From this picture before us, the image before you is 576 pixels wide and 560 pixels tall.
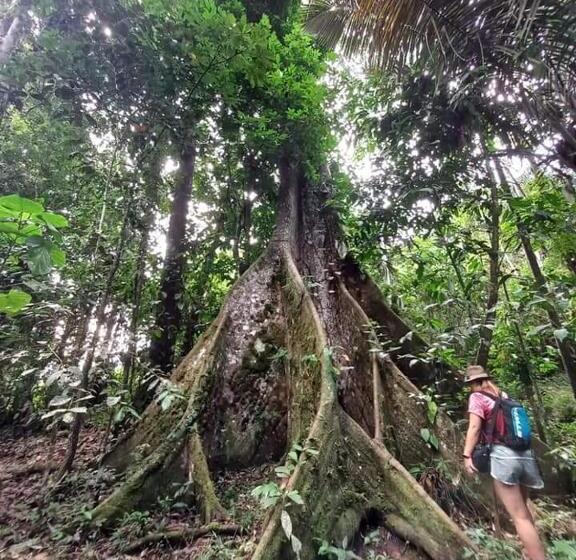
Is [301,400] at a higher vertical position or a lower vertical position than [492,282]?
lower

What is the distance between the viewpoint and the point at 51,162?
19.3 ft

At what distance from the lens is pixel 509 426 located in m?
2.59

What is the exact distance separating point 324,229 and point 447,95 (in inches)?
90.8

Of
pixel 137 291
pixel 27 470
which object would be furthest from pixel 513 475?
pixel 27 470

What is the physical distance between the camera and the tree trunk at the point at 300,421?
239cm

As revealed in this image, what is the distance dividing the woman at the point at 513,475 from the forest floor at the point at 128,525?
163 mm

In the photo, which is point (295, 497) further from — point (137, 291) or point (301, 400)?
point (137, 291)

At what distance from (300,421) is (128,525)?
1439 mm

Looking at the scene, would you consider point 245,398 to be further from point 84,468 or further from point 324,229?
point 324,229

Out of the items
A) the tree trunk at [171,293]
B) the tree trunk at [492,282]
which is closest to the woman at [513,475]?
the tree trunk at [492,282]

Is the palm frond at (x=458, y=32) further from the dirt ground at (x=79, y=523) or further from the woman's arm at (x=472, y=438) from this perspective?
the dirt ground at (x=79, y=523)

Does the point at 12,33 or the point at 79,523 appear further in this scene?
the point at 12,33

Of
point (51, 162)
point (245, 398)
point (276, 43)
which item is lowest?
point (245, 398)

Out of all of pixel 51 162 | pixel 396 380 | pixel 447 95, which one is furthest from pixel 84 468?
pixel 447 95
